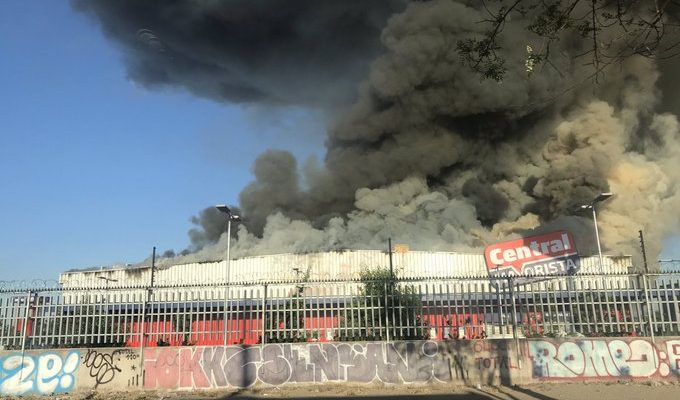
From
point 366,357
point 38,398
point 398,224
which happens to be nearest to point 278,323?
point 366,357

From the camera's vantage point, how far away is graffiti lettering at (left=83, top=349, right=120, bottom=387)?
37.5ft

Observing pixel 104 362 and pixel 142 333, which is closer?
pixel 104 362

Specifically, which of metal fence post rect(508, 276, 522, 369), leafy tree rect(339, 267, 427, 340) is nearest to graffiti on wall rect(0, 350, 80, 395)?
leafy tree rect(339, 267, 427, 340)

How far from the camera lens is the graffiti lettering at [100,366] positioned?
37.5 ft

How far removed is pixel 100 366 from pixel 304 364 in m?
4.50

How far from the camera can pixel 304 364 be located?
11.3 m

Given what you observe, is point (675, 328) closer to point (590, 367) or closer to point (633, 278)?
point (633, 278)

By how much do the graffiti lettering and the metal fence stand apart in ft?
1.01

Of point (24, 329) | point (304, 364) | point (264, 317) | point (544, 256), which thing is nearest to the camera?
point (304, 364)

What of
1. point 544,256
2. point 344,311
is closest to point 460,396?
point 344,311

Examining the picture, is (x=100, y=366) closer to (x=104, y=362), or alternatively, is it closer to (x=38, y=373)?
(x=104, y=362)

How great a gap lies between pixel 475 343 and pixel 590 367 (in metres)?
2.43

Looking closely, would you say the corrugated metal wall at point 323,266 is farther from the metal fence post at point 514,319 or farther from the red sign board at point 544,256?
the metal fence post at point 514,319

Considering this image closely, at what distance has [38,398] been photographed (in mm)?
11164
